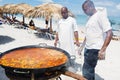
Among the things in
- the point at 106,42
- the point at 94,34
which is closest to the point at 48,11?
the point at 94,34

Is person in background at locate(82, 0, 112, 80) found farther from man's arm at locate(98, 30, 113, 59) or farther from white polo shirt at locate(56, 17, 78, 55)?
white polo shirt at locate(56, 17, 78, 55)

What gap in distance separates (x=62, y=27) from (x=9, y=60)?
271cm

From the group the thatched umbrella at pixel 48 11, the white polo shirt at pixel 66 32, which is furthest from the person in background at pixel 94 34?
the thatched umbrella at pixel 48 11

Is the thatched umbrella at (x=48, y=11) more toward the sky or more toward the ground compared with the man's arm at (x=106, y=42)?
more toward the sky

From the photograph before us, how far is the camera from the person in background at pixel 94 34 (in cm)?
437

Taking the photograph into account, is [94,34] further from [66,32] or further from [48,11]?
[48,11]

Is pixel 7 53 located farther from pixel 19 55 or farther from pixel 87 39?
pixel 87 39

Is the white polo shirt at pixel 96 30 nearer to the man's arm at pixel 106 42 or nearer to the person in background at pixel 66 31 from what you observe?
the man's arm at pixel 106 42

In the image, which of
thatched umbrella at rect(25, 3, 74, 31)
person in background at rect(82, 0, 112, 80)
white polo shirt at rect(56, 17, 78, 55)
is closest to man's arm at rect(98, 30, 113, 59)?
person in background at rect(82, 0, 112, 80)

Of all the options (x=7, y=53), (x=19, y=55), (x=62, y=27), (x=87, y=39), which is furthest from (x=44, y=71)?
(x=62, y=27)

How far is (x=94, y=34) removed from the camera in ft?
15.4

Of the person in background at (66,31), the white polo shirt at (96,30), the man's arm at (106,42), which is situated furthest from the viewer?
the person in background at (66,31)

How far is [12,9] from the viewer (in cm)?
2480

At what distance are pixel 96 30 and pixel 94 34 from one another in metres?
0.10
